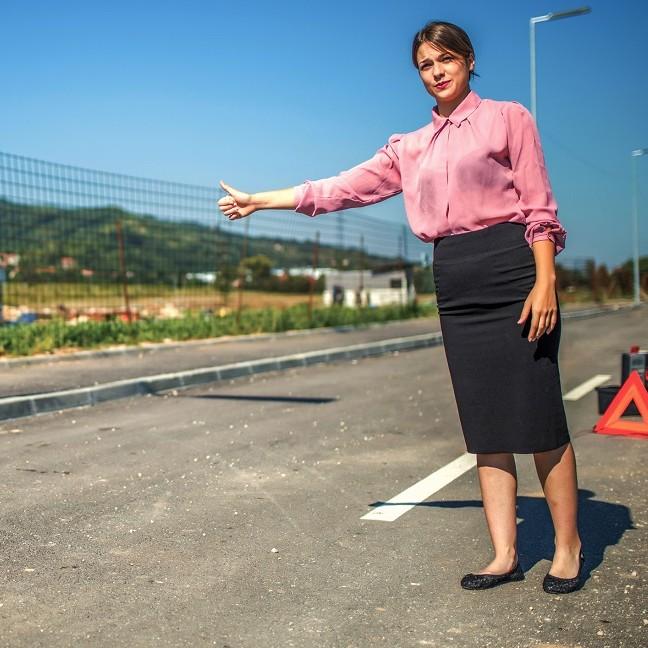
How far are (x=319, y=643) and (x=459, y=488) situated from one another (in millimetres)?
2386

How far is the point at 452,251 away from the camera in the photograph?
3.47m

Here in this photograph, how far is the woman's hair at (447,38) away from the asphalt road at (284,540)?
6.19 ft

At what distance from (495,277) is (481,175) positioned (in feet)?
1.14

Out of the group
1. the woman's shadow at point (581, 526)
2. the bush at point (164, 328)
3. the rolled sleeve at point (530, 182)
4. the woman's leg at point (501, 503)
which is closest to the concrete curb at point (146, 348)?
the bush at point (164, 328)

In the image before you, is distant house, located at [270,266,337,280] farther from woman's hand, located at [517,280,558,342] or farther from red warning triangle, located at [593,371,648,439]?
woman's hand, located at [517,280,558,342]

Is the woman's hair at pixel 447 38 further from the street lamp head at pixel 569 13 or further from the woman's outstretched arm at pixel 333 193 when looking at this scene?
the street lamp head at pixel 569 13

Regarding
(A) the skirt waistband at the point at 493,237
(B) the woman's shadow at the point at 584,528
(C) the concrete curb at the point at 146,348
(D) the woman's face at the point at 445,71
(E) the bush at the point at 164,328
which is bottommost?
(B) the woman's shadow at the point at 584,528

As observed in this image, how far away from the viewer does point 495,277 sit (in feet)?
11.2

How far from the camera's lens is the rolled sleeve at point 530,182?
3.33 metres

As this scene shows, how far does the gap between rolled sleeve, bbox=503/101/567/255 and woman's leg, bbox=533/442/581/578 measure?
76 cm

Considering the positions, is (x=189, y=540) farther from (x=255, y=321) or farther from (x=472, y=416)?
(x=255, y=321)

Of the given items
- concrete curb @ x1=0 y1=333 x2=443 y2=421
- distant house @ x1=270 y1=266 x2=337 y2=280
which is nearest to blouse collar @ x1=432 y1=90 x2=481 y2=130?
concrete curb @ x1=0 y1=333 x2=443 y2=421

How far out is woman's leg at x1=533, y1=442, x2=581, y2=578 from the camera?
3.51m

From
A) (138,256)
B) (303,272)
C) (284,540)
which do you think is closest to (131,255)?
(138,256)
